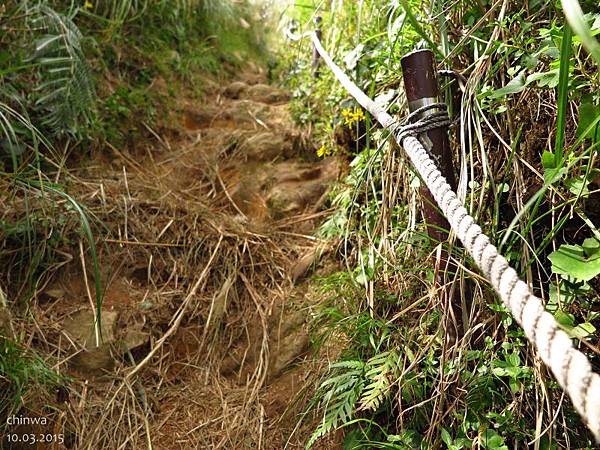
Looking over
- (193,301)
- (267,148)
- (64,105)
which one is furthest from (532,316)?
(267,148)

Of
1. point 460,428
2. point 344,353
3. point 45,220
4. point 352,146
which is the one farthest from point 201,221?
point 460,428

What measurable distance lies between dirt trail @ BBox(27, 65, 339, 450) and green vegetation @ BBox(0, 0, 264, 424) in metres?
0.09

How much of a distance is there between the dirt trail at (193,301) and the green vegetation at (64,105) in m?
0.09

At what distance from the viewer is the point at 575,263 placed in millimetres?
755

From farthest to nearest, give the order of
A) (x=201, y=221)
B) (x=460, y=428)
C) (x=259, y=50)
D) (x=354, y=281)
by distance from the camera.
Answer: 1. (x=259, y=50)
2. (x=201, y=221)
3. (x=354, y=281)
4. (x=460, y=428)

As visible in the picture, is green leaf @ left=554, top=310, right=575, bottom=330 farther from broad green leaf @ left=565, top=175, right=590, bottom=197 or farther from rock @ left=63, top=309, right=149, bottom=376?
rock @ left=63, top=309, right=149, bottom=376

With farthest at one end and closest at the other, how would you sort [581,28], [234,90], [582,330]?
[234,90], [582,330], [581,28]

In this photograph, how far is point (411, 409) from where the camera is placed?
947mm

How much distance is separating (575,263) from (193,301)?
3.79ft

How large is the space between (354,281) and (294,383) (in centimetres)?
34

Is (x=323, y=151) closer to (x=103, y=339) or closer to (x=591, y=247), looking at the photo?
(x=103, y=339)

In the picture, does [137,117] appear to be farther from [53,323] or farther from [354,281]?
[354,281]

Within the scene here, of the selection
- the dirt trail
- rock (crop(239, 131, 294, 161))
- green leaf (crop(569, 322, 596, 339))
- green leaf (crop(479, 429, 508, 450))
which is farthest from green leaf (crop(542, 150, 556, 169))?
rock (crop(239, 131, 294, 161))

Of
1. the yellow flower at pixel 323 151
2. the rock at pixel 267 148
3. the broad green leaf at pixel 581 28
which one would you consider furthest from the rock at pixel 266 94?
the broad green leaf at pixel 581 28
